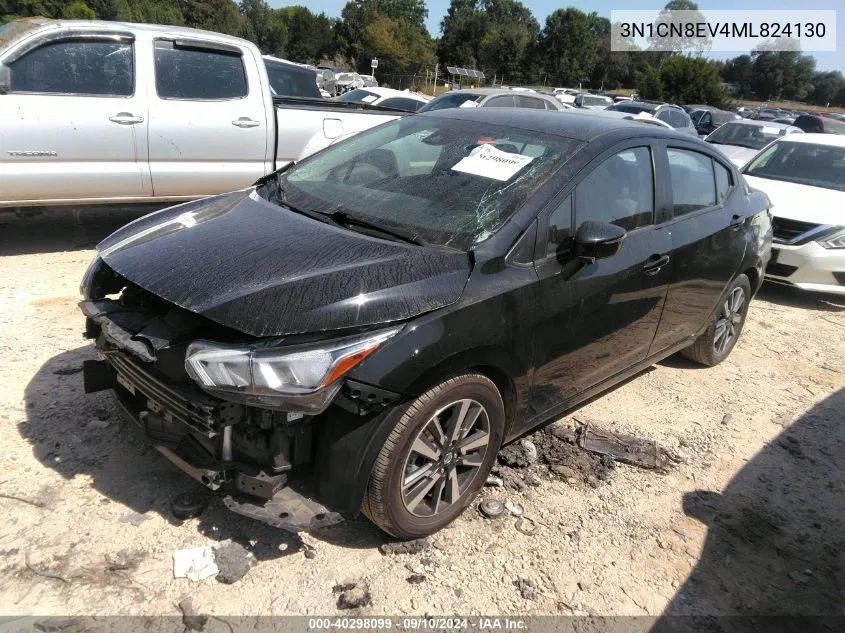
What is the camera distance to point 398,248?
8.94ft

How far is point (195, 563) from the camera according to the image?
254 centimetres

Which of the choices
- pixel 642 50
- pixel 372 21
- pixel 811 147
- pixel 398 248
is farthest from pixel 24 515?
pixel 642 50

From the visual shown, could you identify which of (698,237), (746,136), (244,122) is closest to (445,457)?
(698,237)

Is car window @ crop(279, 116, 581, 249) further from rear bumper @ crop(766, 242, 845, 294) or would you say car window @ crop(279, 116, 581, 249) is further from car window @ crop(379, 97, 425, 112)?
car window @ crop(379, 97, 425, 112)

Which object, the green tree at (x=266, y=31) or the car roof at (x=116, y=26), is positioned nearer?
the car roof at (x=116, y=26)

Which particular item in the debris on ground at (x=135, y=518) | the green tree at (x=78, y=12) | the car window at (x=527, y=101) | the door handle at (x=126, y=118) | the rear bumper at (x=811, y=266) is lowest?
the debris on ground at (x=135, y=518)

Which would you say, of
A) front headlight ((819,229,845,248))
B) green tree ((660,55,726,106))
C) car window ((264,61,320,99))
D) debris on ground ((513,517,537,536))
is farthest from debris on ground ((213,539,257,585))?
green tree ((660,55,726,106))

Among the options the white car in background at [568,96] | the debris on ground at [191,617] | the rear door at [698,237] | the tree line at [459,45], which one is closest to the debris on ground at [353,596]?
the debris on ground at [191,617]

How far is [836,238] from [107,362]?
680 centimetres

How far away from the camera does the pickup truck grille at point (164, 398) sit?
231 centimetres

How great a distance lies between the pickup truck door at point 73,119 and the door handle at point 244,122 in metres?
0.84

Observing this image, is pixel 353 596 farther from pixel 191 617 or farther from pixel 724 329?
pixel 724 329

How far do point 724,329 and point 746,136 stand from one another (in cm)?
997

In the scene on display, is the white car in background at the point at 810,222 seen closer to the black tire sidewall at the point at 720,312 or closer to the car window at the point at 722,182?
the black tire sidewall at the point at 720,312
